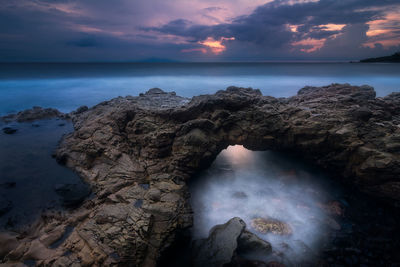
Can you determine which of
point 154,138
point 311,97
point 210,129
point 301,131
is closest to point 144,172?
point 154,138

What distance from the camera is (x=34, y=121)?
15055 mm

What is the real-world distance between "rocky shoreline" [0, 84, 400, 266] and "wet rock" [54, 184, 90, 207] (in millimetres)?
347

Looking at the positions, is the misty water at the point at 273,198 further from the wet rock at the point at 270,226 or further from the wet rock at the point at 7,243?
the wet rock at the point at 7,243

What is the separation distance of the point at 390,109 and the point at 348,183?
4185 mm

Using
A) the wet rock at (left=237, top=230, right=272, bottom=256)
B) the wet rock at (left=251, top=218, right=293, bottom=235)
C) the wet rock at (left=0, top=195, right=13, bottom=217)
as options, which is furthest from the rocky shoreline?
the wet rock at (left=251, top=218, right=293, bottom=235)

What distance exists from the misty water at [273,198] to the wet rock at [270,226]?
6.0 inches

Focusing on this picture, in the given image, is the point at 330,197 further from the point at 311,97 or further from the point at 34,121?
the point at 34,121

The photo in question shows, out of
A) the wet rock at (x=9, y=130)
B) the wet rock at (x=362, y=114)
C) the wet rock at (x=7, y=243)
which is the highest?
the wet rock at (x=362, y=114)

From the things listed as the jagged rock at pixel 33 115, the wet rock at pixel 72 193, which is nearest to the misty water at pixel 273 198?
the wet rock at pixel 72 193

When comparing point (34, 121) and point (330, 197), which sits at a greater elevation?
point (34, 121)

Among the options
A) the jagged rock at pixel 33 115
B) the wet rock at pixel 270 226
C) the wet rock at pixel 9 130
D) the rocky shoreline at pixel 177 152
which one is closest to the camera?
the rocky shoreline at pixel 177 152

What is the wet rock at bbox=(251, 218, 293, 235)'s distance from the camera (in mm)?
8039

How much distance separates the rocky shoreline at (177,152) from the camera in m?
6.36

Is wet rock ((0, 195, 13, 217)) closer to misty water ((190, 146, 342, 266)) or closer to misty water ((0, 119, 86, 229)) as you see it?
misty water ((0, 119, 86, 229))
